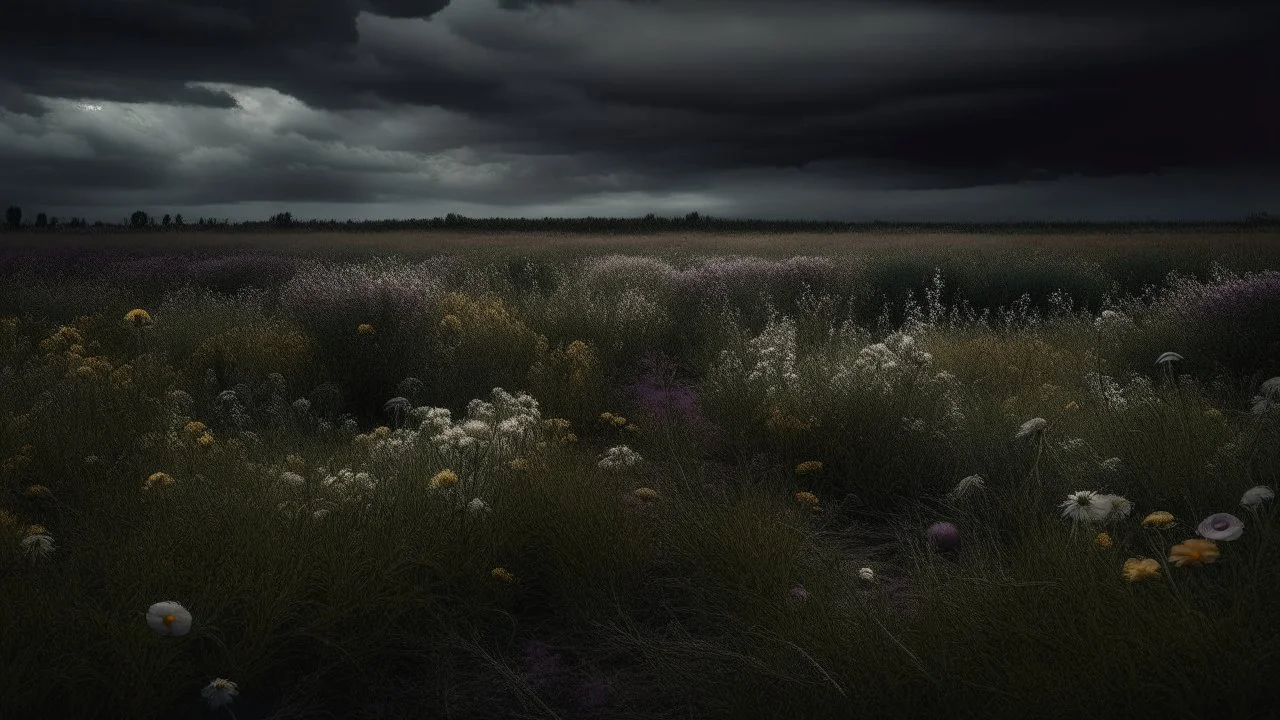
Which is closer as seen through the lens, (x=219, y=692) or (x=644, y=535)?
(x=219, y=692)

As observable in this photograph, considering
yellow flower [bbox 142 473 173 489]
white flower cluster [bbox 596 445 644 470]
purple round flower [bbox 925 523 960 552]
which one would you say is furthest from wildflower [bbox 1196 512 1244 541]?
yellow flower [bbox 142 473 173 489]

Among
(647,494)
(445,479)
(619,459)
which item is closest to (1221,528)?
(647,494)

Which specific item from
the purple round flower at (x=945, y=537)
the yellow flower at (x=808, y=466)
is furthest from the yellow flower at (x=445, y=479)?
the purple round flower at (x=945, y=537)

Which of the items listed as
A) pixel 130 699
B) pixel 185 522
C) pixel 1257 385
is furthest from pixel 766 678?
pixel 1257 385

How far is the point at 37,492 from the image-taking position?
3770mm

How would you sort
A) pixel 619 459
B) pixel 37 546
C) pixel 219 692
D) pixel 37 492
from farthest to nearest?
1. pixel 619 459
2. pixel 37 492
3. pixel 37 546
4. pixel 219 692

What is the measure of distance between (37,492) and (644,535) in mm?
2641

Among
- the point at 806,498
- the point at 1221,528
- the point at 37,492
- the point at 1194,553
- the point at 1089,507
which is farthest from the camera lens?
the point at 806,498

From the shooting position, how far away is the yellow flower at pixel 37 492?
3639mm

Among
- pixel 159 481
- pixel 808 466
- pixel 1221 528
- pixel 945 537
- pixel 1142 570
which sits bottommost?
pixel 945 537

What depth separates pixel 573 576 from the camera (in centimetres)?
338

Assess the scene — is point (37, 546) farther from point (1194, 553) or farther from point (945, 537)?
point (1194, 553)

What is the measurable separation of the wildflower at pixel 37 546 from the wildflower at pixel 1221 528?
3552 millimetres

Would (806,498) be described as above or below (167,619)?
below
